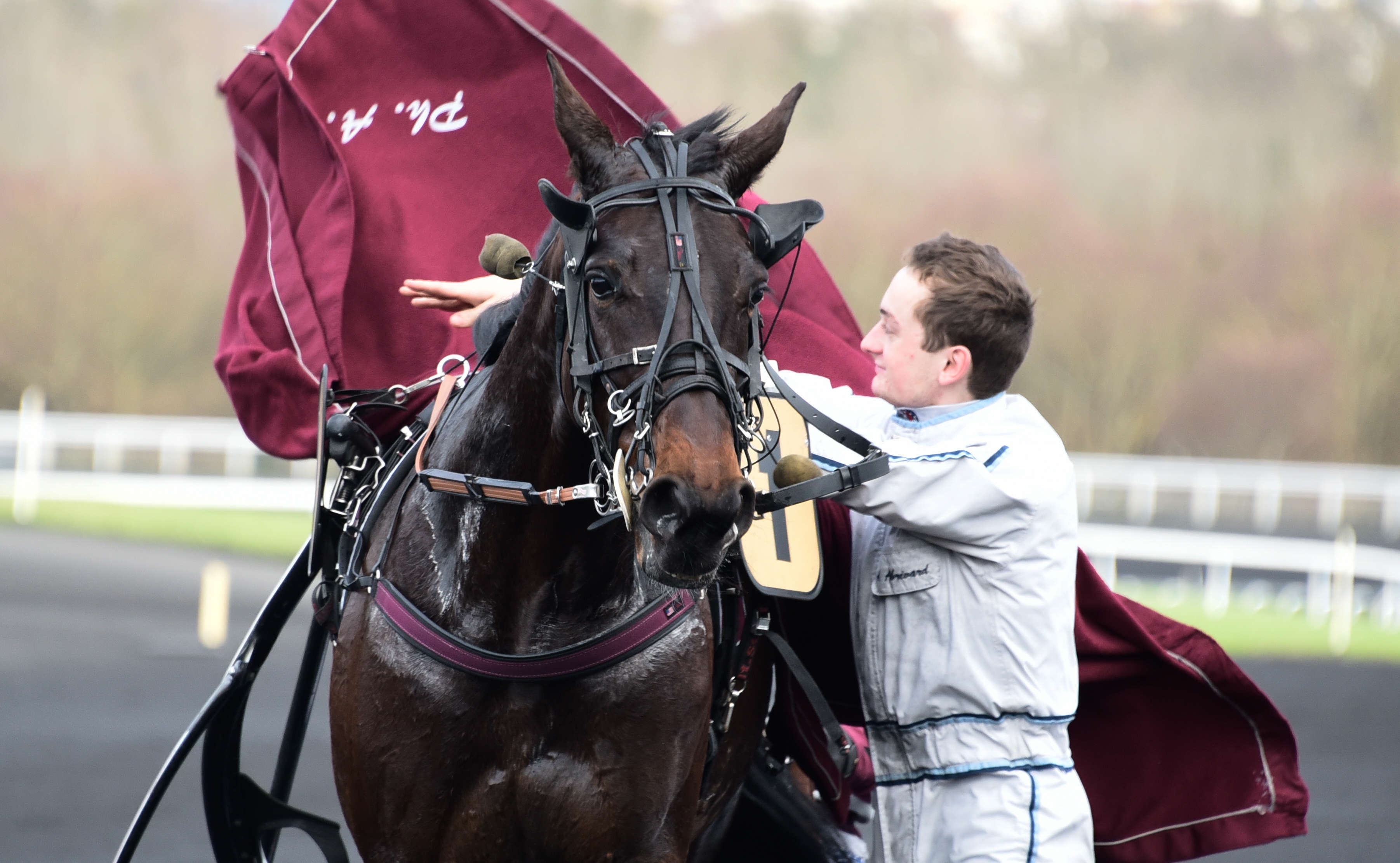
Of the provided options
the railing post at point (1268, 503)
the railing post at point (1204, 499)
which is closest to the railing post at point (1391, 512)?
the railing post at point (1268, 503)

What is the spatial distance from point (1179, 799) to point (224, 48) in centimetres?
2339

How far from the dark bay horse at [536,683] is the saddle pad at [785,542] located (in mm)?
182

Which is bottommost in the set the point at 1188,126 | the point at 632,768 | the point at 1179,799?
the point at 1179,799

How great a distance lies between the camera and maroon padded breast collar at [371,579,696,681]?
90.6 inches

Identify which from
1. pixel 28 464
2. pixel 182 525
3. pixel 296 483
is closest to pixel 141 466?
pixel 28 464

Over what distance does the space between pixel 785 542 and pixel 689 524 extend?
88 centimetres

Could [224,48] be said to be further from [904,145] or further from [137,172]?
[904,145]

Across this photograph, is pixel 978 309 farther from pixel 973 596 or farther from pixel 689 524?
pixel 689 524

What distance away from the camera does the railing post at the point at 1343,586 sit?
10.1 meters

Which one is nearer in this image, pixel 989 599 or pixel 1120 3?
pixel 989 599

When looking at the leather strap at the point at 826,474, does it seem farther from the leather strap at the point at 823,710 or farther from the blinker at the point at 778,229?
the leather strap at the point at 823,710

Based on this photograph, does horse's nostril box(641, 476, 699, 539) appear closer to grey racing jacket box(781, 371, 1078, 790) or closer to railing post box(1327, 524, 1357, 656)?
grey racing jacket box(781, 371, 1078, 790)

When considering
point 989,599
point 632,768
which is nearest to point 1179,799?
point 989,599

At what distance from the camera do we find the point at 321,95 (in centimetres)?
406
